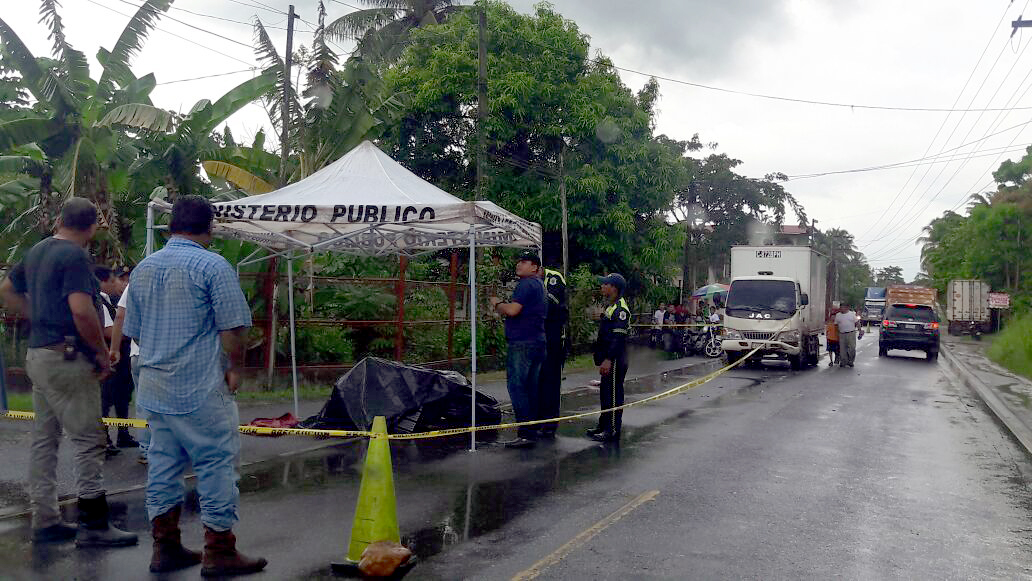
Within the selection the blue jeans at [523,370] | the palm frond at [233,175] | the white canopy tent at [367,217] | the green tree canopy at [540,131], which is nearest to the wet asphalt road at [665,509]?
the blue jeans at [523,370]

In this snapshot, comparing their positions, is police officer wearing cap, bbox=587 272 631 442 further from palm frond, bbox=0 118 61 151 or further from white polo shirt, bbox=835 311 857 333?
white polo shirt, bbox=835 311 857 333

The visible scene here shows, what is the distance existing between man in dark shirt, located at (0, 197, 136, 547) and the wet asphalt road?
Result: 37cm

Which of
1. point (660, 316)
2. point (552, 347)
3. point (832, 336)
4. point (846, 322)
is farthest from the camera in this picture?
point (660, 316)

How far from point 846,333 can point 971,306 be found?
27.5 m

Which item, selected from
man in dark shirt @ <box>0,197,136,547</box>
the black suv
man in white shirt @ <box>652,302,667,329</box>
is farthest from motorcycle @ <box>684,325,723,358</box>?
man in dark shirt @ <box>0,197,136,547</box>

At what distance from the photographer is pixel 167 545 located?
16.0 feet

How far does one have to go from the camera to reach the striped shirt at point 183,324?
4.66m

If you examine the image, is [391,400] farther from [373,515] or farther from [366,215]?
[373,515]

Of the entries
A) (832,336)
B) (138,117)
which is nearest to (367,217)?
(138,117)

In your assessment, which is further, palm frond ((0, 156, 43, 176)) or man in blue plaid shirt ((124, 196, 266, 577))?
palm frond ((0, 156, 43, 176))

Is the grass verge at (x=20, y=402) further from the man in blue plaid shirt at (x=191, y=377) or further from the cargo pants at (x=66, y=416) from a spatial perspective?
the man in blue plaid shirt at (x=191, y=377)

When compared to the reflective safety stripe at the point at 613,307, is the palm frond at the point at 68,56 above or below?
above

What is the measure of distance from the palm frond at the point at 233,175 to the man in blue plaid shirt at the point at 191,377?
33.3 feet

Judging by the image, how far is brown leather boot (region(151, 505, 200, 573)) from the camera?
4.86m
